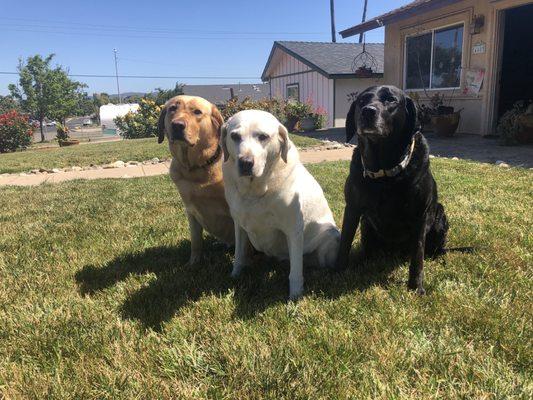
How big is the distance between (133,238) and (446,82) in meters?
10.2

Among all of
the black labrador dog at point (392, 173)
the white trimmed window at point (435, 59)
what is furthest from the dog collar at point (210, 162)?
the white trimmed window at point (435, 59)

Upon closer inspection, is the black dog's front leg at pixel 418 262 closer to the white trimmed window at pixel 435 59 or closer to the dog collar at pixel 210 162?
the dog collar at pixel 210 162

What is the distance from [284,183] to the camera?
2479 mm

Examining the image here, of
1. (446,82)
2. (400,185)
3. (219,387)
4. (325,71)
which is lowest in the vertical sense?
(219,387)

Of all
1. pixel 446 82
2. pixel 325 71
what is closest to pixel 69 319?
pixel 446 82

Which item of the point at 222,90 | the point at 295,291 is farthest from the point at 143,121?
the point at 222,90

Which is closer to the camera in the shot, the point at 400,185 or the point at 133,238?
the point at 400,185

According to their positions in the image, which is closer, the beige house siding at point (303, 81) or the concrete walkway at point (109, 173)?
the concrete walkway at point (109, 173)

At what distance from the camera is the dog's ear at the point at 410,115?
2459 millimetres

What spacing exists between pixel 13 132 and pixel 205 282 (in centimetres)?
1760

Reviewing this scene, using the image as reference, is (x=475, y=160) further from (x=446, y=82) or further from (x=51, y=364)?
(x=51, y=364)

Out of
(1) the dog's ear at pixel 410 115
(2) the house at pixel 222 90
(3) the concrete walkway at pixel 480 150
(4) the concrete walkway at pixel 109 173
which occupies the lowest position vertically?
(4) the concrete walkway at pixel 109 173

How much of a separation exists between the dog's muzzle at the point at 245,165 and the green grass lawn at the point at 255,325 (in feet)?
2.75

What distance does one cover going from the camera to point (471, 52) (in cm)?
1002
